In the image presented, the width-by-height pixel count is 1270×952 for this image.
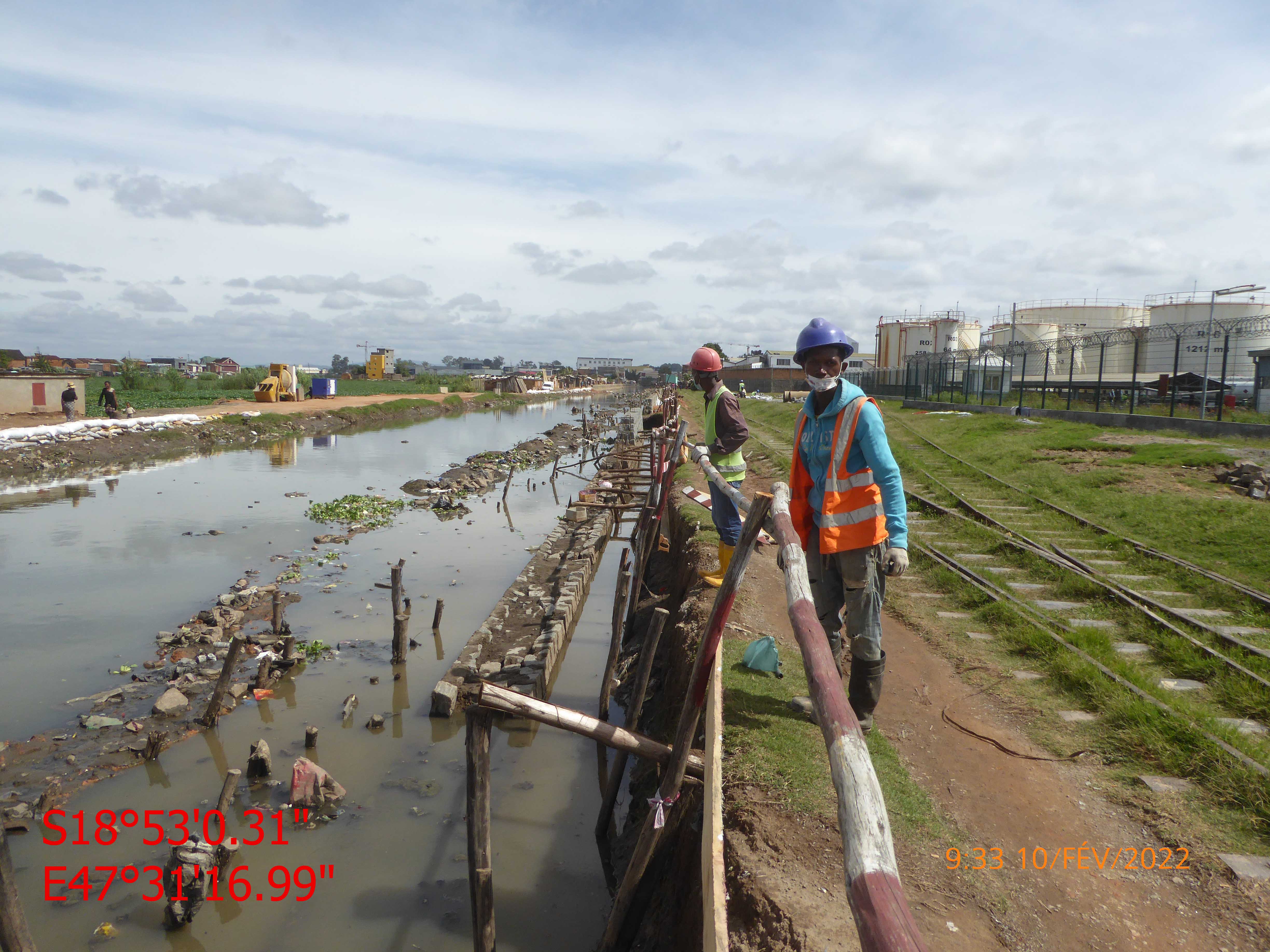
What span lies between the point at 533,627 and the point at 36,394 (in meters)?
30.1

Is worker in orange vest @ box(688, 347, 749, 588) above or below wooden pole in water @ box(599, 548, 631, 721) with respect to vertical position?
above

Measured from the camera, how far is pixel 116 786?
6344mm

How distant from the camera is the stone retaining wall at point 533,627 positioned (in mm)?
8133

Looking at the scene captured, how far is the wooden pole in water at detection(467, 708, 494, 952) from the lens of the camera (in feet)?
12.1

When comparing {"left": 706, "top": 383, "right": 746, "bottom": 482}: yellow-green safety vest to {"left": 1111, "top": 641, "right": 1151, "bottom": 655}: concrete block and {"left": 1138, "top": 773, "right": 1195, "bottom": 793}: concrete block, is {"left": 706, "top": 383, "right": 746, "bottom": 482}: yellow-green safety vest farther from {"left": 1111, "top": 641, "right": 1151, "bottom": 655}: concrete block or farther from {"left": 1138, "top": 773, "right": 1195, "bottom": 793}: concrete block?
{"left": 1138, "top": 773, "right": 1195, "bottom": 793}: concrete block

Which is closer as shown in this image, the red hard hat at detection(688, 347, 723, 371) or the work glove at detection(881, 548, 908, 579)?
the work glove at detection(881, 548, 908, 579)

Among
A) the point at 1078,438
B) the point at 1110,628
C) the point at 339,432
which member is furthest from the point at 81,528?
the point at 339,432

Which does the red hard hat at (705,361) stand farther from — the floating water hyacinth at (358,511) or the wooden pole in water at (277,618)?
the floating water hyacinth at (358,511)

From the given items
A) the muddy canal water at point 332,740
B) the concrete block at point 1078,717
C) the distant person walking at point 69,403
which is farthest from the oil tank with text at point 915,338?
the concrete block at point 1078,717

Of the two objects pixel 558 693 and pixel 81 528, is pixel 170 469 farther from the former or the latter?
pixel 558 693

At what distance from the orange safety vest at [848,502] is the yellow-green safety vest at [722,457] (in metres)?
Result: 2.42

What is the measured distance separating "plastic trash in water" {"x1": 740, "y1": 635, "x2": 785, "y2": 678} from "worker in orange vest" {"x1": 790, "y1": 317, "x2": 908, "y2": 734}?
1.10 m

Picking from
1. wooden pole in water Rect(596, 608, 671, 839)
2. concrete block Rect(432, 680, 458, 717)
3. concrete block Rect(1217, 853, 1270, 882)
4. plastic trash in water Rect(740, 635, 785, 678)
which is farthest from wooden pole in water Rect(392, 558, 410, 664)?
concrete block Rect(1217, 853, 1270, 882)

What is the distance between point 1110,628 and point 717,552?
397 cm
